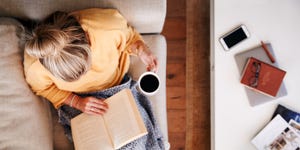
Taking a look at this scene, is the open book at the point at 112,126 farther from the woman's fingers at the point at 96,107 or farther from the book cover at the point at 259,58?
the book cover at the point at 259,58

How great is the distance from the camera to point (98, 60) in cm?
109

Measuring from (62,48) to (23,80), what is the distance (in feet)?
0.96

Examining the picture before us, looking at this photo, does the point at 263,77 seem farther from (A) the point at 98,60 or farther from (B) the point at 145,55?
(A) the point at 98,60

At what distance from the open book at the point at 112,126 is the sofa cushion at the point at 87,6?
0.92ft

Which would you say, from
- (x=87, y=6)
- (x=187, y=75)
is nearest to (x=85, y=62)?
(x=87, y=6)

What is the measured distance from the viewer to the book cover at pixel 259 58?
115 centimetres

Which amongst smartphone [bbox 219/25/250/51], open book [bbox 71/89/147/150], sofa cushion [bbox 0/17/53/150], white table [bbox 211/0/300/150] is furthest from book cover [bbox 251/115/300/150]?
sofa cushion [bbox 0/17/53/150]

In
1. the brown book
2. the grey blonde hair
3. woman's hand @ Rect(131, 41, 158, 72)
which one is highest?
the grey blonde hair

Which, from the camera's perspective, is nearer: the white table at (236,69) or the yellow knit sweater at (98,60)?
the yellow knit sweater at (98,60)

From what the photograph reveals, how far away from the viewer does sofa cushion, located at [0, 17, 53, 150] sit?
40.9 inches

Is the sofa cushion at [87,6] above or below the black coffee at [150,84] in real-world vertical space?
above

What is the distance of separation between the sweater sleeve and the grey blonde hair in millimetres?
130

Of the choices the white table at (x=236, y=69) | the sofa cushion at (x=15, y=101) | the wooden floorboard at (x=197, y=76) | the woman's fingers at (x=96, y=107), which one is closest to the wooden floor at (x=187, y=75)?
the wooden floorboard at (x=197, y=76)

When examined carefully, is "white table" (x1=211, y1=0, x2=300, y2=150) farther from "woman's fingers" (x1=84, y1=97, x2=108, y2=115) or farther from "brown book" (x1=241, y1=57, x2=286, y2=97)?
"woman's fingers" (x1=84, y1=97, x2=108, y2=115)
